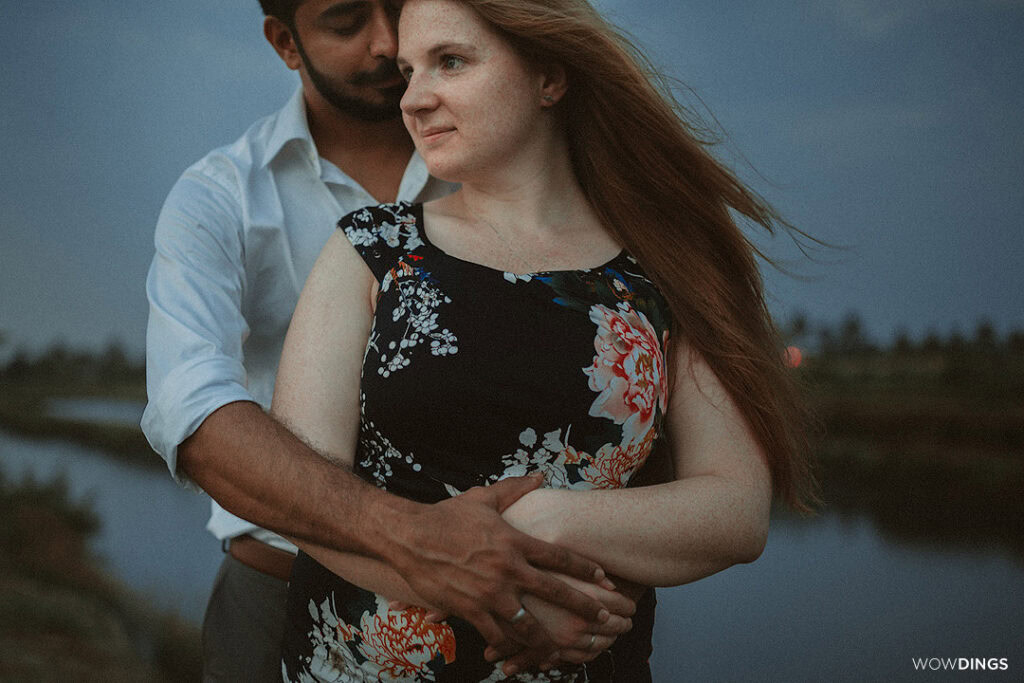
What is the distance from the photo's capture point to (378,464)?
49.6 inches

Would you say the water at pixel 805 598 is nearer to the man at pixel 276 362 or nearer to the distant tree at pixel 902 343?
the distant tree at pixel 902 343

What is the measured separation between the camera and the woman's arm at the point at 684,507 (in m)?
1.15

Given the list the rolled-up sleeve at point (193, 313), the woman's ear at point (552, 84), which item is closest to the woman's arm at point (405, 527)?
the rolled-up sleeve at point (193, 313)

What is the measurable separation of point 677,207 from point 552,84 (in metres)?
0.29

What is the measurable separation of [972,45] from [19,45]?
2507mm

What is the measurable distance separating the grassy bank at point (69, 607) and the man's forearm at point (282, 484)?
148 centimetres

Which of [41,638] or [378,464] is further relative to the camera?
[41,638]

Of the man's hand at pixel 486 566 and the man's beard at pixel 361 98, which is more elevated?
the man's beard at pixel 361 98

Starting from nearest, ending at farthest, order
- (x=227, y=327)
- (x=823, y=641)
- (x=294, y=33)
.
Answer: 1. (x=227, y=327)
2. (x=294, y=33)
3. (x=823, y=641)

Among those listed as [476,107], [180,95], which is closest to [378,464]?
[476,107]

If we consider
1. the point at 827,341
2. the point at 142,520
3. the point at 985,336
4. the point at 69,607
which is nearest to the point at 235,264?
the point at 142,520

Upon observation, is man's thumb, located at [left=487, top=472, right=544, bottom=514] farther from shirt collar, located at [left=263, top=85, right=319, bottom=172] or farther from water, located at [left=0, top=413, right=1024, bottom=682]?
water, located at [left=0, top=413, right=1024, bottom=682]

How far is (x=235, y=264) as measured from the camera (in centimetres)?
155

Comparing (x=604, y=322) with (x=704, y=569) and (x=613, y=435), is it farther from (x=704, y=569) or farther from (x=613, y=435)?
(x=704, y=569)
